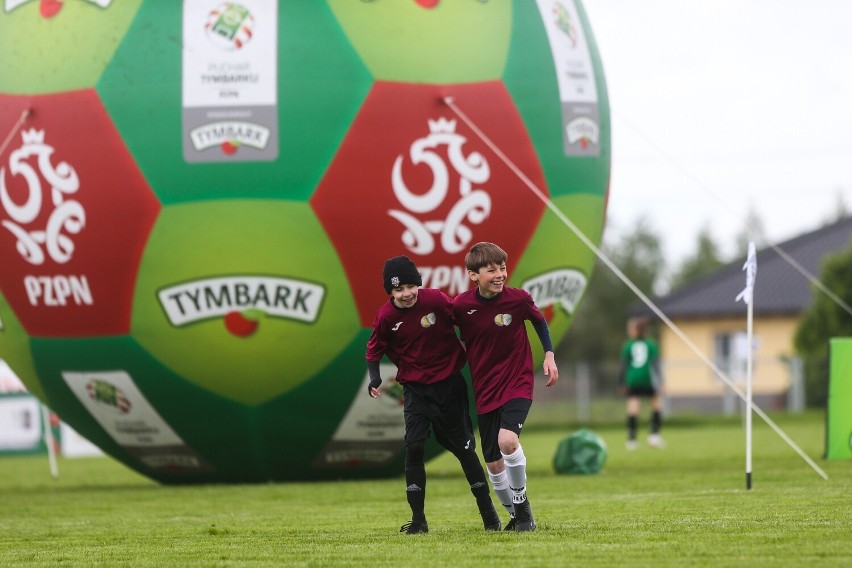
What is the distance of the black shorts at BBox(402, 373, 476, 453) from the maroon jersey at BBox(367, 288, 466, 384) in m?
0.06

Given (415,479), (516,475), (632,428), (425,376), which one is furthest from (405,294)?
(632,428)

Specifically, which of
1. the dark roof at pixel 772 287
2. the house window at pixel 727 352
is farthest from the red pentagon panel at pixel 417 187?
the dark roof at pixel 772 287

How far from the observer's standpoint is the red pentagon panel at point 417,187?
11500 millimetres

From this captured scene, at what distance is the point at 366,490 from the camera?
12117 mm

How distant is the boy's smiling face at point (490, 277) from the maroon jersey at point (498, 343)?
0.09 m

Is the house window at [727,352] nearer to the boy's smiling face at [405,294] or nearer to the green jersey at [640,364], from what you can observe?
the green jersey at [640,364]

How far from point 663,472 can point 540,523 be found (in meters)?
5.04

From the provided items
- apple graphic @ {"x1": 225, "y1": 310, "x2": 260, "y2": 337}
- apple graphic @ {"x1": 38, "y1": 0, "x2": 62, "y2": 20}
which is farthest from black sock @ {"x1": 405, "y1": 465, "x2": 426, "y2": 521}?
apple graphic @ {"x1": 38, "y1": 0, "x2": 62, "y2": 20}

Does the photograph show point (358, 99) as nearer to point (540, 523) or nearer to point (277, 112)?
point (277, 112)

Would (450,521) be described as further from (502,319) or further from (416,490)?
(502,319)

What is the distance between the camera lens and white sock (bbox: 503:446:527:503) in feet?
27.4

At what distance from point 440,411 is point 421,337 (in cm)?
43

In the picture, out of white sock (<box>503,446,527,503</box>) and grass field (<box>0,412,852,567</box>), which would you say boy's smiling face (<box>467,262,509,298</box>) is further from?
grass field (<box>0,412,852,567</box>)

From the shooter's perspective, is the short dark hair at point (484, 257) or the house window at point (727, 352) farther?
the house window at point (727, 352)
